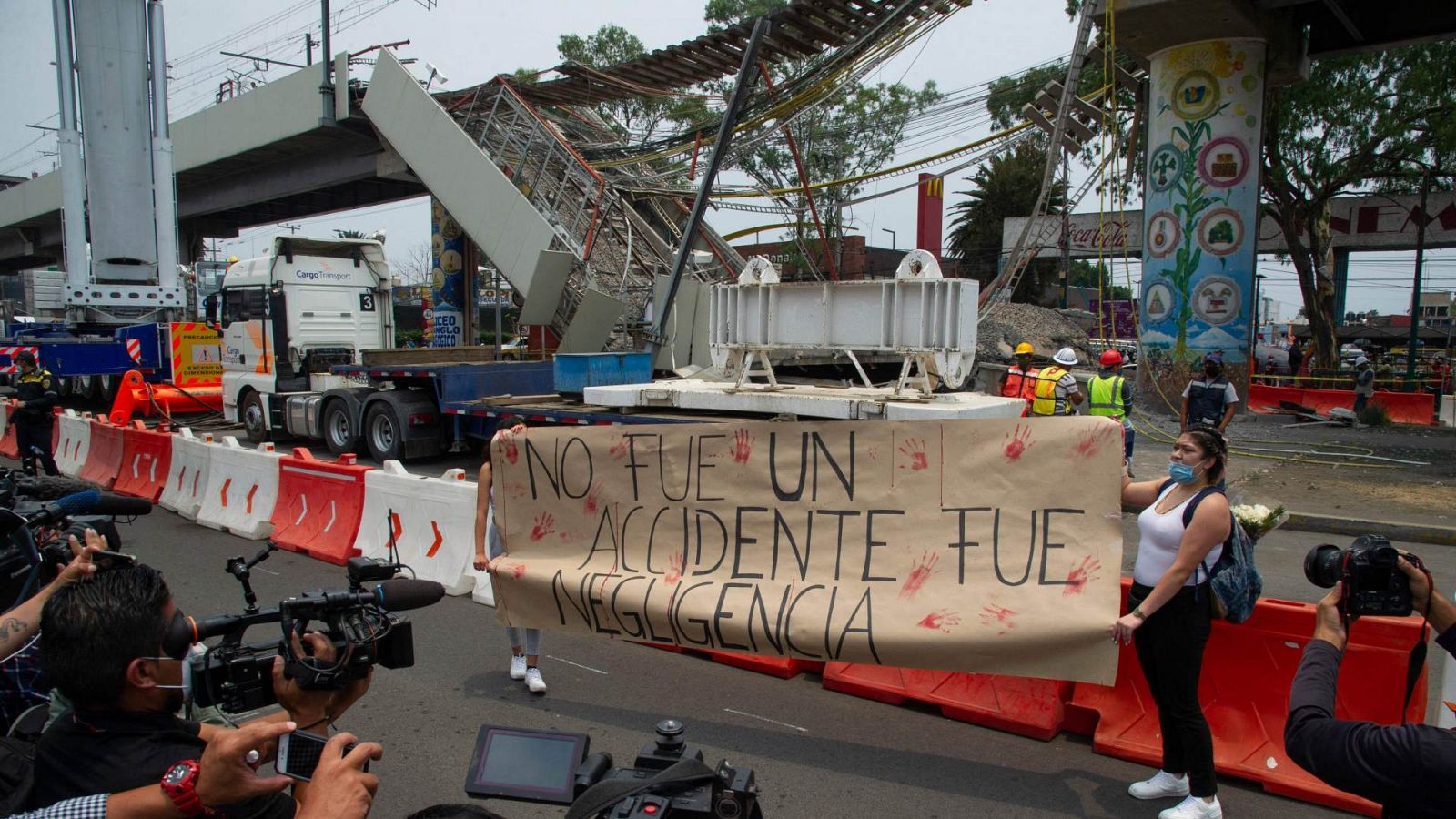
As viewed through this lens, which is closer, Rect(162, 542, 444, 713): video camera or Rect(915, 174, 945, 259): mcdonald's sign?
Rect(162, 542, 444, 713): video camera

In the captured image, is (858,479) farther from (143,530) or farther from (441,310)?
(441,310)

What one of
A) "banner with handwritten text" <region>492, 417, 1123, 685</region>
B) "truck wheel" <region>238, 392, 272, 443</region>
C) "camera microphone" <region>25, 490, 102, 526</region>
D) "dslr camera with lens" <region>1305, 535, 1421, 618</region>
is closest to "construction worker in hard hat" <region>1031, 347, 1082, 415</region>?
"banner with handwritten text" <region>492, 417, 1123, 685</region>

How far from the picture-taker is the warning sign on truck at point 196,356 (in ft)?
66.5

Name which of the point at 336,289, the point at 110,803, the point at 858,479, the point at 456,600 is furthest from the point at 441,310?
the point at 110,803

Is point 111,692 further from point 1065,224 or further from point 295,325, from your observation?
point 1065,224

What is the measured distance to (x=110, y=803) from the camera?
1.96 metres

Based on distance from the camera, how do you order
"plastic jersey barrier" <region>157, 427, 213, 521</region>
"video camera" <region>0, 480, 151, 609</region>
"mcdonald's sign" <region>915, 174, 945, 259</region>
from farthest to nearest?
"mcdonald's sign" <region>915, 174, 945, 259</region> < "plastic jersey barrier" <region>157, 427, 213, 521</region> < "video camera" <region>0, 480, 151, 609</region>

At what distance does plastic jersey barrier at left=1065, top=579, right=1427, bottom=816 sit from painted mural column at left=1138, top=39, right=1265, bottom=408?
14.6 m

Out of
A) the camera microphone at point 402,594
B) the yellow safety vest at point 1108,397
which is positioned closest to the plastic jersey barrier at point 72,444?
the camera microphone at point 402,594

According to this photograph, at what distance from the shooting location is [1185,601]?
392 centimetres

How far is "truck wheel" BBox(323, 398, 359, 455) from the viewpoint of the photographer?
15.0 meters

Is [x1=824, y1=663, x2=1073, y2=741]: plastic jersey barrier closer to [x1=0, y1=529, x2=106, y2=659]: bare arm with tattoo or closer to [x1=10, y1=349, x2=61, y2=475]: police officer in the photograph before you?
[x1=0, y1=529, x2=106, y2=659]: bare arm with tattoo

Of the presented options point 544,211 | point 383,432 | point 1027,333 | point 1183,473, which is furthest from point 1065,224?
point 1183,473

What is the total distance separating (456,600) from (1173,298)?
15643 millimetres
